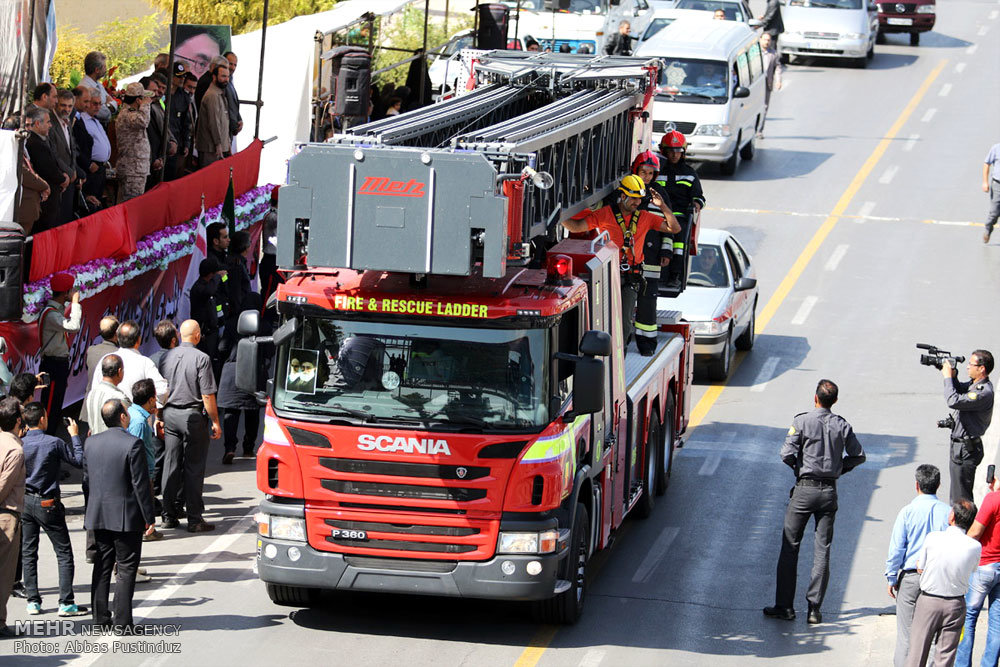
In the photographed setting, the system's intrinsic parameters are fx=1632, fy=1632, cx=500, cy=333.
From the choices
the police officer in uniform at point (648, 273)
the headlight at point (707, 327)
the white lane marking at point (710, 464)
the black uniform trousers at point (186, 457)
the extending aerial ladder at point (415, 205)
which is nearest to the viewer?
the extending aerial ladder at point (415, 205)

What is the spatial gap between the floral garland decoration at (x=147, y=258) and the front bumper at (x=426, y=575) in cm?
482

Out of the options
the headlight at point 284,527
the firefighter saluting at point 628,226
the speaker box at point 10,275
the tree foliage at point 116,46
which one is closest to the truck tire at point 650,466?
the firefighter saluting at point 628,226

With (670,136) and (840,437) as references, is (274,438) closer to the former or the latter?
(840,437)

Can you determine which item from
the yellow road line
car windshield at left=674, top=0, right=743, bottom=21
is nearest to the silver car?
the yellow road line

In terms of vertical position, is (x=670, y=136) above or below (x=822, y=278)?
above

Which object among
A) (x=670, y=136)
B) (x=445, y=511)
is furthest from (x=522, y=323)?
(x=670, y=136)

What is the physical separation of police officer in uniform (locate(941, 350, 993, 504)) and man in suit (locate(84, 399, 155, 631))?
6975mm

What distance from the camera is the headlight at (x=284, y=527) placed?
11195 mm

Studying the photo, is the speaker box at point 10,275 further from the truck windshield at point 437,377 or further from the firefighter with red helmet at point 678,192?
the firefighter with red helmet at point 678,192

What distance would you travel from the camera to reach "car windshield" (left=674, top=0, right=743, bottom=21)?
40.0 metres

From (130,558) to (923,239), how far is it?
20.1 meters

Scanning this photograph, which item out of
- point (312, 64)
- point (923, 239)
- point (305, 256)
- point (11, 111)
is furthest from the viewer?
point (923, 239)

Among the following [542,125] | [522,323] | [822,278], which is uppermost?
[542,125]

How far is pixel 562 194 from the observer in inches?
536
